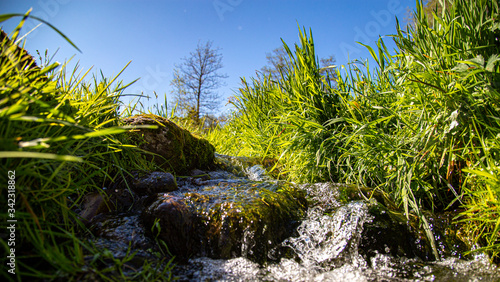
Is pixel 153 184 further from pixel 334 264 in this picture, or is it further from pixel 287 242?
pixel 334 264

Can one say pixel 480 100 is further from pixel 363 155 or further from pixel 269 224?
pixel 269 224

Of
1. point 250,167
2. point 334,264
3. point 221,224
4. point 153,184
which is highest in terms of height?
point 250,167

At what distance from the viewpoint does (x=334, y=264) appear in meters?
1.63

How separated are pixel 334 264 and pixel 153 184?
1.42m

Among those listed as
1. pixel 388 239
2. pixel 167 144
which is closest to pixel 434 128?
pixel 388 239

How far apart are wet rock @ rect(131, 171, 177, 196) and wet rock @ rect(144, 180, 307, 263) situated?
0.20 m

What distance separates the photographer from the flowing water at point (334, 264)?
1488 mm

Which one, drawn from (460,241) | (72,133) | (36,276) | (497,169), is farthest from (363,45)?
(36,276)

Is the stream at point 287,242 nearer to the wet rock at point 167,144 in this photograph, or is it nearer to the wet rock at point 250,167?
the wet rock at point 167,144

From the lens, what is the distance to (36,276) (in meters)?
1.07

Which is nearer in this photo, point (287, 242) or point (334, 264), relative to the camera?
point (334, 264)

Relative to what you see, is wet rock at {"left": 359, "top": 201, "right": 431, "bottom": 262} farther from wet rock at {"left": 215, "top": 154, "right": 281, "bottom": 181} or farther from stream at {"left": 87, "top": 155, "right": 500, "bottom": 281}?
wet rock at {"left": 215, "top": 154, "right": 281, "bottom": 181}

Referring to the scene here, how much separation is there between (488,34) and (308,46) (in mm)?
1562

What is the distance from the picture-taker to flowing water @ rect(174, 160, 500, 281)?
1488 millimetres
